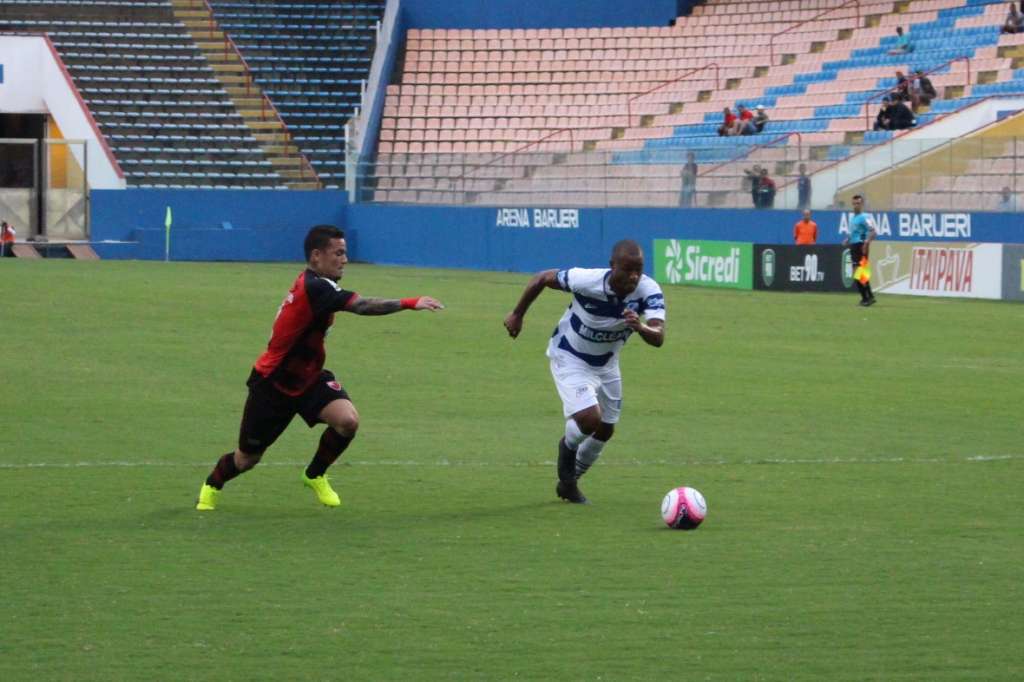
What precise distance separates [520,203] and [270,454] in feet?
102

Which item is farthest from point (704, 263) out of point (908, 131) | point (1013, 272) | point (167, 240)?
point (167, 240)

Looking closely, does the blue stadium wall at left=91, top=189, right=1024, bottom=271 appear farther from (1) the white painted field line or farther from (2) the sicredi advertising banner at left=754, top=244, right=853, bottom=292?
(1) the white painted field line

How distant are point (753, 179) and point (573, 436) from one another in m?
27.4

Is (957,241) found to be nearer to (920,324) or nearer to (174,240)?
(920,324)

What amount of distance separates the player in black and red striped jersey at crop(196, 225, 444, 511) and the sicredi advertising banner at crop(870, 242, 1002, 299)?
22.1 metres

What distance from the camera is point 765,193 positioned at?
36812mm

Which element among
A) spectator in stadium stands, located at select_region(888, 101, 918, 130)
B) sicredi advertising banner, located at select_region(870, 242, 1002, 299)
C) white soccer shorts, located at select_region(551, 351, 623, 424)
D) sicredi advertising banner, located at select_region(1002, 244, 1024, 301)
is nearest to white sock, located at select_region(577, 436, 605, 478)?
white soccer shorts, located at select_region(551, 351, 623, 424)

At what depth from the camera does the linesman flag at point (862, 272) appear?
95.6ft

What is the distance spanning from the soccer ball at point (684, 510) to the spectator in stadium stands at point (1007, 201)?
2428 centimetres

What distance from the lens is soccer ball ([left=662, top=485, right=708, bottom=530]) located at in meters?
9.45

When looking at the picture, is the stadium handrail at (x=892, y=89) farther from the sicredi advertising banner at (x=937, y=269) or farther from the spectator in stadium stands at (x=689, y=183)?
the sicredi advertising banner at (x=937, y=269)

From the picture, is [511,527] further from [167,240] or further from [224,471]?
[167,240]

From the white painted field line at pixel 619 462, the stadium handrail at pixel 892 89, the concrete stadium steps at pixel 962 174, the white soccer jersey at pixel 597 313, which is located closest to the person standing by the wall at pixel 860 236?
the concrete stadium steps at pixel 962 174

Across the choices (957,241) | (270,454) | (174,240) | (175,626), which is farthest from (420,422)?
(174,240)
